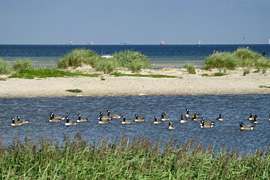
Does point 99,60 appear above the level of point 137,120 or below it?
above

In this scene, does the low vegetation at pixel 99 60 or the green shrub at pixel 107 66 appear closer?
the green shrub at pixel 107 66

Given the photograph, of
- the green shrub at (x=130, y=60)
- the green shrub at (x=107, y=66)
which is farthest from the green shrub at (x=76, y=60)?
the green shrub at (x=107, y=66)

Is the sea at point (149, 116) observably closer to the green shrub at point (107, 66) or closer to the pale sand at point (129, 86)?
the pale sand at point (129, 86)

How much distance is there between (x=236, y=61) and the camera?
46.8 metres

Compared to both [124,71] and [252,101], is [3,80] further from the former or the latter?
[252,101]

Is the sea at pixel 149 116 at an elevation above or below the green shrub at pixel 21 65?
below

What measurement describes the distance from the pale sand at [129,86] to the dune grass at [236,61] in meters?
8.70

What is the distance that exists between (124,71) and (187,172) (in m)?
32.6

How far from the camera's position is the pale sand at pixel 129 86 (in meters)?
32.6

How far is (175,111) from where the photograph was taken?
2677 cm

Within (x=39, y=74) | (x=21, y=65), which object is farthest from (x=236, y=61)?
(x=21, y=65)

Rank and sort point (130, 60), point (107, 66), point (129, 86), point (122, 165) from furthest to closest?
point (130, 60) < point (107, 66) < point (129, 86) < point (122, 165)

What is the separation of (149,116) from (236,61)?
78.7ft

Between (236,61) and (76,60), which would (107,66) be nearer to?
(76,60)
